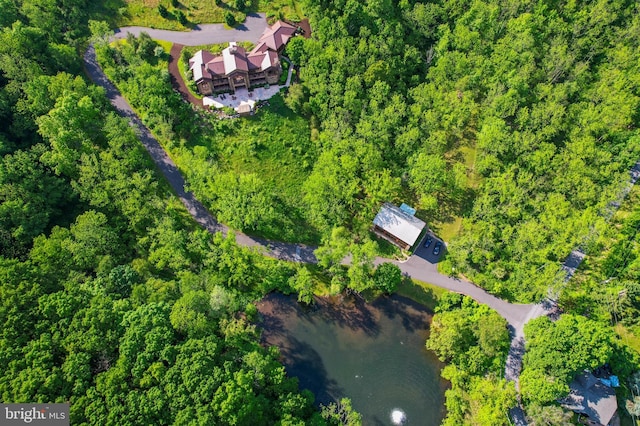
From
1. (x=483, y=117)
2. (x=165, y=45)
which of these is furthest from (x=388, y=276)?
(x=165, y=45)

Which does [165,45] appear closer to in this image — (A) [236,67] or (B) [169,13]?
(B) [169,13]

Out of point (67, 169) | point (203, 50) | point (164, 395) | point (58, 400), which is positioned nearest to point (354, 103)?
point (203, 50)

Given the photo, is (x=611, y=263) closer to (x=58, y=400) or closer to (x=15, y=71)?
(x=58, y=400)

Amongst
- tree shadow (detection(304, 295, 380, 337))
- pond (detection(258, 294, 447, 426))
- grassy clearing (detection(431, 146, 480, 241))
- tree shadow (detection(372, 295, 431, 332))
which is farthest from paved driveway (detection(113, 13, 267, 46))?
tree shadow (detection(372, 295, 431, 332))

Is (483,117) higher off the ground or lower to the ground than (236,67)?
higher

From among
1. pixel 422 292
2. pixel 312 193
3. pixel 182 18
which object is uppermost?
pixel 182 18

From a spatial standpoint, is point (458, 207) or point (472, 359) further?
point (458, 207)
